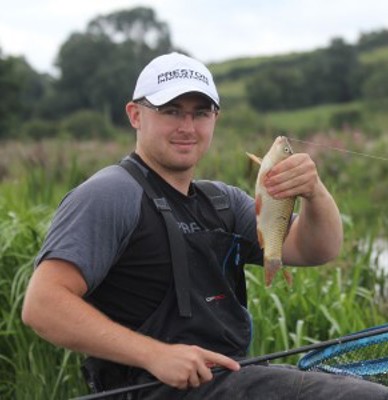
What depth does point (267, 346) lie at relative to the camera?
4.36 metres

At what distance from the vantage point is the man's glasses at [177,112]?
2.95 m

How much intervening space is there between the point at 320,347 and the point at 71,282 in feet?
2.51

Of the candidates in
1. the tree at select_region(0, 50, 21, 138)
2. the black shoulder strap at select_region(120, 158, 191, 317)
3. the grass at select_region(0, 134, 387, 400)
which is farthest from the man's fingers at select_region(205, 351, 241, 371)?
the tree at select_region(0, 50, 21, 138)

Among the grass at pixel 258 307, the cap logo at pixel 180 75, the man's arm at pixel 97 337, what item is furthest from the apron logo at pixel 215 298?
the grass at pixel 258 307

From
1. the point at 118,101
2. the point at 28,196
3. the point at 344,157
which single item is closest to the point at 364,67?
the point at 118,101

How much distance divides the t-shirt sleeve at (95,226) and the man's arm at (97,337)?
0.06 m

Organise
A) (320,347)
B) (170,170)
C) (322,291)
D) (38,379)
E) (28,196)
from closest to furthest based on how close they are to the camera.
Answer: (320,347), (170,170), (38,379), (322,291), (28,196)

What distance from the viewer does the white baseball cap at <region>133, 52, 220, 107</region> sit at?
292 cm

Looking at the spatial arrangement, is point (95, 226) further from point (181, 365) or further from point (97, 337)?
point (181, 365)

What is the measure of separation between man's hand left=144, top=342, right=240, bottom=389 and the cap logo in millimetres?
886

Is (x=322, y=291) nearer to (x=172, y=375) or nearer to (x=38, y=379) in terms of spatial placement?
(x=38, y=379)

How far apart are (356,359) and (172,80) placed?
1041 mm

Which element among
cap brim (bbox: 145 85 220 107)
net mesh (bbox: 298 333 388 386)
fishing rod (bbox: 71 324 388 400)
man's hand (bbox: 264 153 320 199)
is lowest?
net mesh (bbox: 298 333 388 386)

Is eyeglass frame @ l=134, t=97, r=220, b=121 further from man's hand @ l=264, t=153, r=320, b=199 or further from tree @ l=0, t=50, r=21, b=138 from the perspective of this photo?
tree @ l=0, t=50, r=21, b=138
